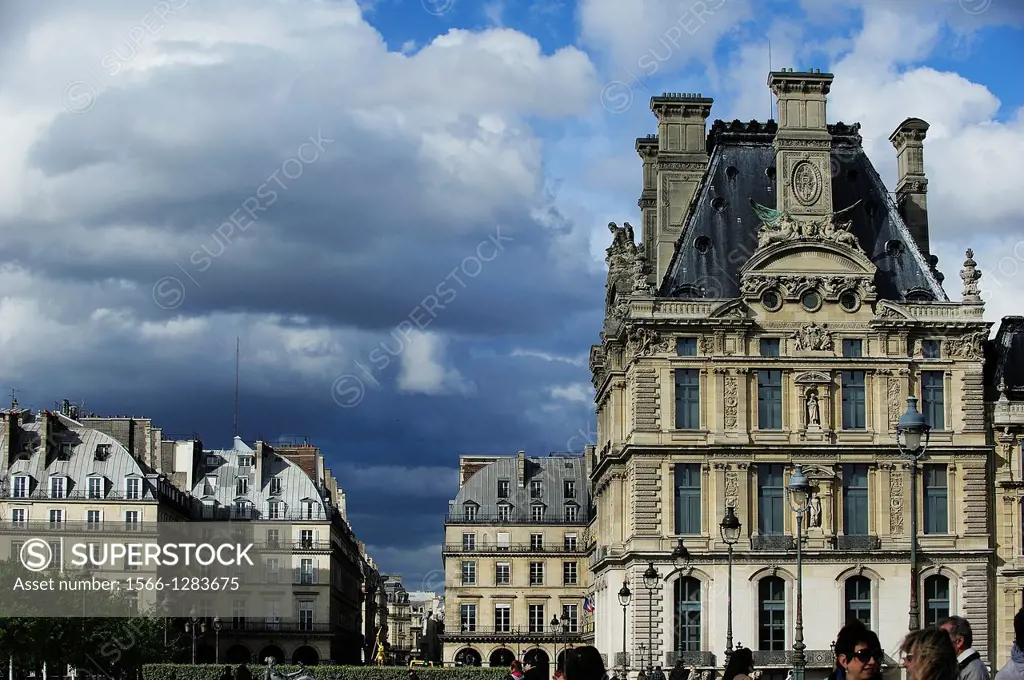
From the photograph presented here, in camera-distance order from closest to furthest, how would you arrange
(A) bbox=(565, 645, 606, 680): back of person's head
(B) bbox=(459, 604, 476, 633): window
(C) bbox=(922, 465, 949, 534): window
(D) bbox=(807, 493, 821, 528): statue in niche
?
1. (A) bbox=(565, 645, 606, 680): back of person's head
2. (D) bbox=(807, 493, 821, 528): statue in niche
3. (C) bbox=(922, 465, 949, 534): window
4. (B) bbox=(459, 604, 476, 633): window

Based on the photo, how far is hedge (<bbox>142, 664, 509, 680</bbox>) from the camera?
68500mm

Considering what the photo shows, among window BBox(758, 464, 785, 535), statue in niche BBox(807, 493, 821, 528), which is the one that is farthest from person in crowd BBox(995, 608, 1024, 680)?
statue in niche BBox(807, 493, 821, 528)

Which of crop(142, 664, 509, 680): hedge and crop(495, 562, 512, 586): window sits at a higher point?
crop(495, 562, 512, 586): window

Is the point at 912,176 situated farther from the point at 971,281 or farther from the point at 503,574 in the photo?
the point at 503,574

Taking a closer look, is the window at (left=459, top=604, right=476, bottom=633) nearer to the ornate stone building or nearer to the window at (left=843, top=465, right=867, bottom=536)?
the ornate stone building

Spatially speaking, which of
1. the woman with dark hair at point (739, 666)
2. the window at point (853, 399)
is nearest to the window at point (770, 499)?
the window at point (853, 399)

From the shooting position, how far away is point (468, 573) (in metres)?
111

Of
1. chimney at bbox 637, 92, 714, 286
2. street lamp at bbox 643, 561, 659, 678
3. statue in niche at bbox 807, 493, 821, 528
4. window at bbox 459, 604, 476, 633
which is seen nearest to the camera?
street lamp at bbox 643, 561, 659, 678

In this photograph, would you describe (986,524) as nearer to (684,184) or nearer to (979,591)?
(979,591)

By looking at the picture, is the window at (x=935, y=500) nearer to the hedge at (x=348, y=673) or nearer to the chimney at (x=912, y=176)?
the chimney at (x=912, y=176)

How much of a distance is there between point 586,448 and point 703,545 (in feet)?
146

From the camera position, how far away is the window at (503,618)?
109 metres

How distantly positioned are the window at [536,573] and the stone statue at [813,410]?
45.0m

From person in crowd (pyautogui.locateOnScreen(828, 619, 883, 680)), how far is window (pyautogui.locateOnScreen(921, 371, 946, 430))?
58.9 meters
